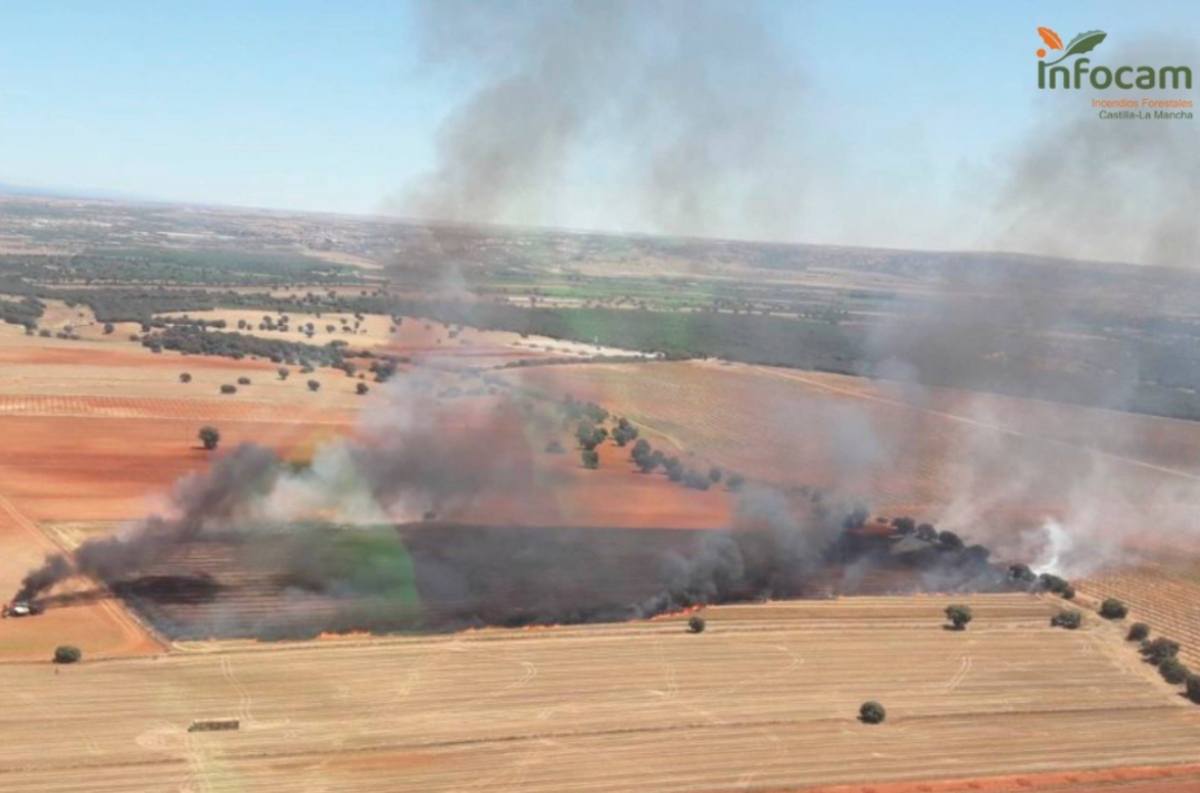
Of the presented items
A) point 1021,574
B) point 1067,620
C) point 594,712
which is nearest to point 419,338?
point 1021,574

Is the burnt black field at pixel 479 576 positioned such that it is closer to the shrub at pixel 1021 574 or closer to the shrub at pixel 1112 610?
the shrub at pixel 1021 574

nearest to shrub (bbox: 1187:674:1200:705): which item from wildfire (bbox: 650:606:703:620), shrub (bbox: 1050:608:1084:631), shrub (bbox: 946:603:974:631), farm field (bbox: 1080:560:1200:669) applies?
farm field (bbox: 1080:560:1200:669)

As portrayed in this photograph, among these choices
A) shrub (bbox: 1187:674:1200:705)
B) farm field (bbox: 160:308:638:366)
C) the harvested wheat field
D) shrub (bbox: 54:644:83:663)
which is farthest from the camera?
farm field (bbox: 160:308:638:366)

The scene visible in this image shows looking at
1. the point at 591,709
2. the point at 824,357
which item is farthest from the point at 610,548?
the point at 824,357

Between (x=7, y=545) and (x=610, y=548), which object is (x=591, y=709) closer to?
(x=610, y=548)

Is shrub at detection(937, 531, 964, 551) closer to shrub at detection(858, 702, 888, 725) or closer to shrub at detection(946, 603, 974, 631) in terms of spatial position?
shrub at detection(946, 603, 974, 631)
